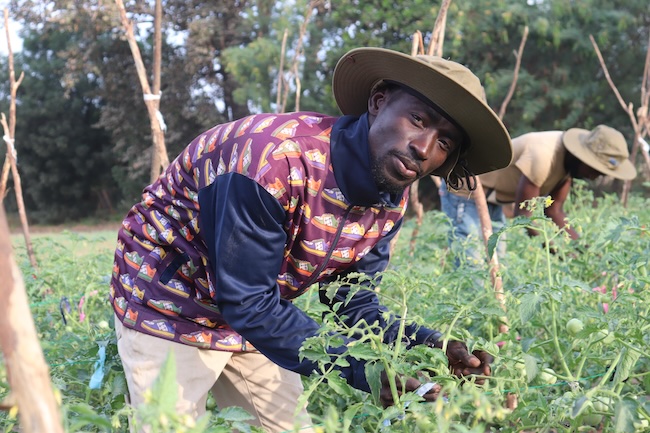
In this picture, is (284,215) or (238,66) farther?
(238,66)

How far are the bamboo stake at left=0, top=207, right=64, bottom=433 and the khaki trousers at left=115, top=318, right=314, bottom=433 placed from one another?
2.95 feet

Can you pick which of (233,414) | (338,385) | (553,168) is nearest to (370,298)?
(338,385)

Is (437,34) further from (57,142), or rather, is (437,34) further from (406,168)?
(57,142)

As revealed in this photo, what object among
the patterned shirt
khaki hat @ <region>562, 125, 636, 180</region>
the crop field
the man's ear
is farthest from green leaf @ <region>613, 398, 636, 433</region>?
khaki hat @ <region>562, 125, 636, 180</region>

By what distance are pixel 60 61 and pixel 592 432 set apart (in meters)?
24.0

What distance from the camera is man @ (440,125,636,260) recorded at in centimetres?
396

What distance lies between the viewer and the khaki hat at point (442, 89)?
157cm

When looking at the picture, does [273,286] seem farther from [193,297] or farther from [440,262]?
[440,262]

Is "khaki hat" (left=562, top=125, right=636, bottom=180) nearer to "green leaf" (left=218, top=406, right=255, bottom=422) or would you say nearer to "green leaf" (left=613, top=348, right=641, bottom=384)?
"green leaf" (left=613, top=348, right=641, bottom=384)

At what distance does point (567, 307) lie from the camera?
95.7 inches

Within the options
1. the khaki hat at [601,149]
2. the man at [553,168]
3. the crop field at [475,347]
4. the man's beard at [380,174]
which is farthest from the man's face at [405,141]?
the khaki hat at [601,149]

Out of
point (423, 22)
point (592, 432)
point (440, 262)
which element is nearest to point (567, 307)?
point (592, 432)

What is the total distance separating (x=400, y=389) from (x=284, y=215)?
0.44 meters

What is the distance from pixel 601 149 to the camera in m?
4.01
